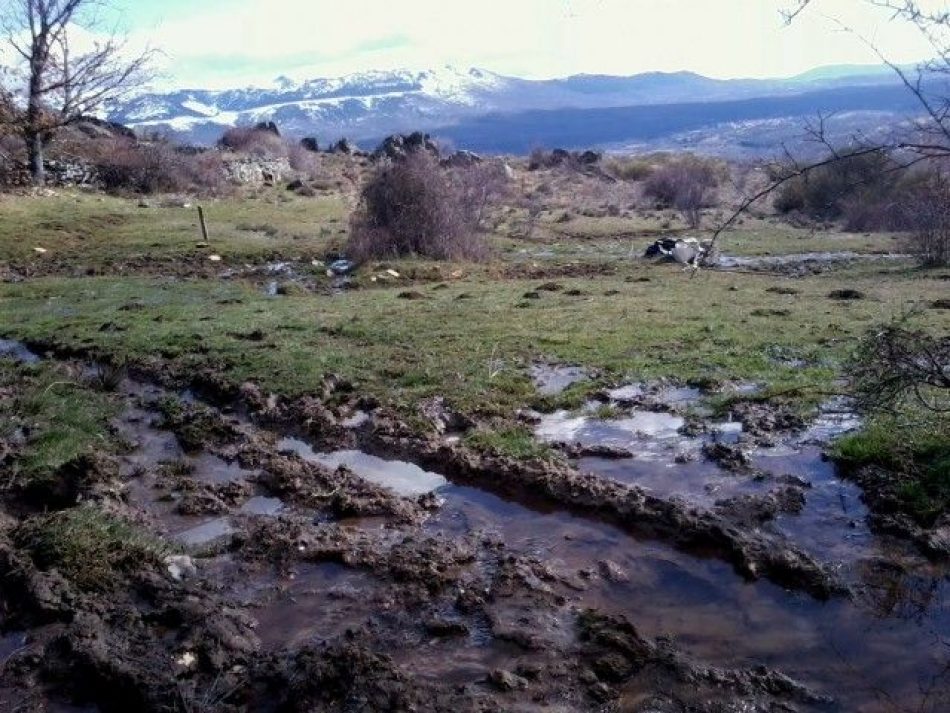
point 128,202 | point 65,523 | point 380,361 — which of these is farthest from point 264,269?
point 65,523

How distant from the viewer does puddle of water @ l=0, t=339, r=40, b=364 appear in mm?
11930

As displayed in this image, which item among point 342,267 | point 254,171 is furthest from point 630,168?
point 342,267

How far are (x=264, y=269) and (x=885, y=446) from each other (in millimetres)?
18195

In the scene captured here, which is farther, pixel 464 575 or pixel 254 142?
pixel 254 142

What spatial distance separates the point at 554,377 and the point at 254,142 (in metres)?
54.7

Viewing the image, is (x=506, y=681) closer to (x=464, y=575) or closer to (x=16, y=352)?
(x=464, y=575)

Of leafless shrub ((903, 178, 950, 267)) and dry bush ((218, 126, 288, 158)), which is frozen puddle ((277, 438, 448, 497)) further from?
dry bush ((218, 126, 288, 158))

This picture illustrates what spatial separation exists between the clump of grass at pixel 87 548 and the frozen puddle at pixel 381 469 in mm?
2241

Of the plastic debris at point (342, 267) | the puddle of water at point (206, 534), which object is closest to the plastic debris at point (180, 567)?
the puddle of water at point (206, 534)

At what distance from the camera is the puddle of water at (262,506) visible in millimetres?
7191

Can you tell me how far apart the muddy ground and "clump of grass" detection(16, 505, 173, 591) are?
0.02 m

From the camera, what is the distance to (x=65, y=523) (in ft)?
20.1

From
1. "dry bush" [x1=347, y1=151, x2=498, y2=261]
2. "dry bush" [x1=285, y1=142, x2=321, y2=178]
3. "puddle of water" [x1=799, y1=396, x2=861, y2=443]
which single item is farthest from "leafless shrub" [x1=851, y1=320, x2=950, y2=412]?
"dry bush" [x1=285, y1=142, x2=321, y2=178]

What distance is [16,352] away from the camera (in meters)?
12.4
